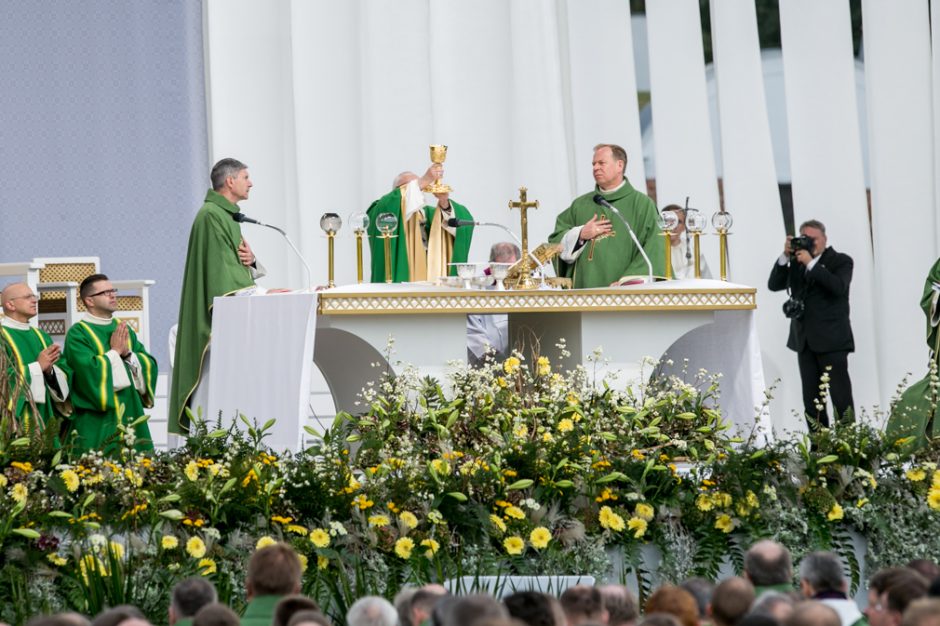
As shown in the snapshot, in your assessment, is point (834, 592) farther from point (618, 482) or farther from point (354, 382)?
point (354, 382)

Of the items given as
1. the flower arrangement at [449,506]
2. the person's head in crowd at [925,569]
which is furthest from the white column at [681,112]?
the person's head in crowd at [925,569]

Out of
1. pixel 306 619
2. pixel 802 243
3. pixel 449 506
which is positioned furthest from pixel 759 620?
pixel 802 243

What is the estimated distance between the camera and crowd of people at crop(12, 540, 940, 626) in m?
3.40

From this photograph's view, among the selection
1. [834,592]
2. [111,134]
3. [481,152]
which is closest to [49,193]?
[111,134]

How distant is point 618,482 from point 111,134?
7836 millimetres

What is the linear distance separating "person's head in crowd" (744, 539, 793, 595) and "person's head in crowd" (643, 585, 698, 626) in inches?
21.5

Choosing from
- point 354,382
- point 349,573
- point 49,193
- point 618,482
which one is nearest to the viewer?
point 349,573

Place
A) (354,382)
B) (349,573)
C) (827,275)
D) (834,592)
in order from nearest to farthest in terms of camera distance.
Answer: (834,592)
(349,573)
(354,382)
(827,275)

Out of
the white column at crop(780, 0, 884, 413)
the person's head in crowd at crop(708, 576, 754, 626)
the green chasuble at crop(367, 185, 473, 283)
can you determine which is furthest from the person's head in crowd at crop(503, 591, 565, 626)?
the white column at crop(780, 0, 884, 413)

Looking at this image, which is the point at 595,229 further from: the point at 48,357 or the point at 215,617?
the point at 215,617

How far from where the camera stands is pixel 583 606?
3.83 m

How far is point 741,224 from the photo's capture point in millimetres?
12688

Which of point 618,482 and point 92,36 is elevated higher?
point 92,36

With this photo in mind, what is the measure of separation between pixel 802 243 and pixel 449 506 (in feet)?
17.7
